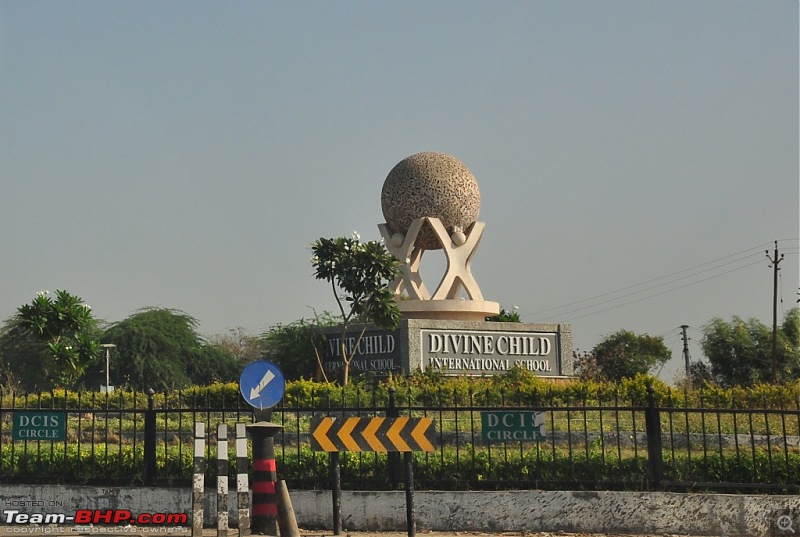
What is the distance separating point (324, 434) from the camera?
11.4 m

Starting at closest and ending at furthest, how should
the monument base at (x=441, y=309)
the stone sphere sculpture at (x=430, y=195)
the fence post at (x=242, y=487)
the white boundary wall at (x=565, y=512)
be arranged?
the fence post at (x=242, y=487), the white boundary wall at (x=565, y=512), the monument base at (x=441, y=309), the stone sphere sculpture at (x=430, y=195)

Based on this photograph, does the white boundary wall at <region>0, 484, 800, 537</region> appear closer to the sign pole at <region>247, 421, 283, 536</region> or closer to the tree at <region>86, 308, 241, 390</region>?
the sign pole at <region>247, 421, 283, 536</region>

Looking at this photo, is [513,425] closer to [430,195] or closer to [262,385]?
[262,385]

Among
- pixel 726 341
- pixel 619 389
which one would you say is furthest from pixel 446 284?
pixel 726 341

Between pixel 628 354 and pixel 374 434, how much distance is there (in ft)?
139

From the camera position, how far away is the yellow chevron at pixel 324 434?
11.4 m

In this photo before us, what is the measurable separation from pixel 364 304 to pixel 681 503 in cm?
1846

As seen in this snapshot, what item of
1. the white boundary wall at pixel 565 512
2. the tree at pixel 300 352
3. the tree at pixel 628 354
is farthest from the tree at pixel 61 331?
the tree at pixel 628 354

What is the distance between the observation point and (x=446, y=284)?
34344 mm

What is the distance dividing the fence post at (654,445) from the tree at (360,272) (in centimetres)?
1710

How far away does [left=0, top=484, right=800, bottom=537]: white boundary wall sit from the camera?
41.9 ft

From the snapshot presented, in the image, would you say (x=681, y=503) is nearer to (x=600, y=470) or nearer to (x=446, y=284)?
(x=600, y=470)

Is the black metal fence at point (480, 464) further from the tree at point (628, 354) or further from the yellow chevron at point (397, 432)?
the tree at point (628, 354)

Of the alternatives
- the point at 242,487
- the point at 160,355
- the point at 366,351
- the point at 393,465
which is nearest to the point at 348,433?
the point at 242,487
